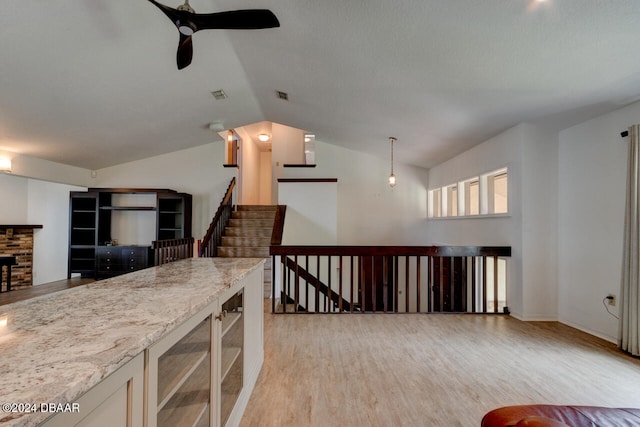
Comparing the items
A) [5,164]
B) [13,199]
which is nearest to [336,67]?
[5,164]

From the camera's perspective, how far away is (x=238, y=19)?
2283mm

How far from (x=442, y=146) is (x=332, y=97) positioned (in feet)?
7.59

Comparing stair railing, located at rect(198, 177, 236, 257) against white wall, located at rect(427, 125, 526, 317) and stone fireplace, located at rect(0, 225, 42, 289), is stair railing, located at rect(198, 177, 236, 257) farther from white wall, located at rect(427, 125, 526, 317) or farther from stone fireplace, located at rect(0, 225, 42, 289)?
white wall, located at rect(427, 125, 526, 317)

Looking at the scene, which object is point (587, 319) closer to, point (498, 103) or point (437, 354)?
point (437, 354)

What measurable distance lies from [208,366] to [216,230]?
4.38 meters

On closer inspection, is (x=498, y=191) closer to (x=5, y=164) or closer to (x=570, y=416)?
(x=570, y=416)

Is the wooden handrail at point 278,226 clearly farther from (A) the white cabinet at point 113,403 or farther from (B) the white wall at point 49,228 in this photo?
(B) the white wall at point 49,228

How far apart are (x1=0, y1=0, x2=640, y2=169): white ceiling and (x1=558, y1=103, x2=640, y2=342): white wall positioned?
24cm

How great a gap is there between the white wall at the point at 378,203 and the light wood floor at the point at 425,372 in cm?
364

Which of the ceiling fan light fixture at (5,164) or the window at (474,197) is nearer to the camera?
the window at (474,197)

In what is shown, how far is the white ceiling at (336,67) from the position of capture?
2.22m

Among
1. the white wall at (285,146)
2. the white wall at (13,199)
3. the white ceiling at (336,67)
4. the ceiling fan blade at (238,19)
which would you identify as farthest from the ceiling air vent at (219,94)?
the white wall at (13,199)

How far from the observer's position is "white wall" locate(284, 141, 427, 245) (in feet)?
23.5

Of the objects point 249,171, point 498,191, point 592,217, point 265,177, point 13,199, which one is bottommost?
point 592,217
